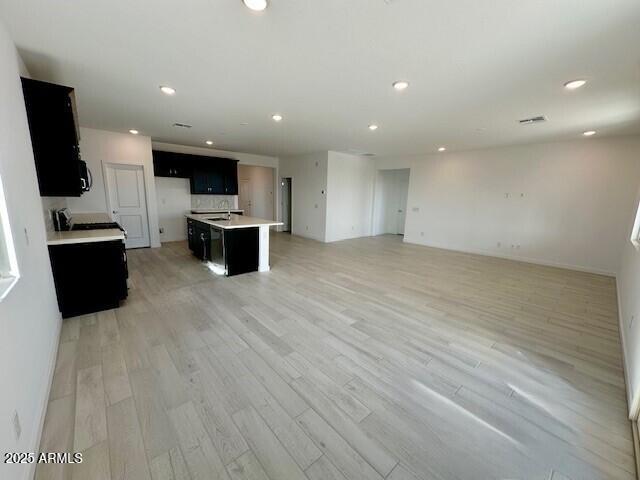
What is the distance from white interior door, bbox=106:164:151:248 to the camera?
5.55 m

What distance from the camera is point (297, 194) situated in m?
8.35

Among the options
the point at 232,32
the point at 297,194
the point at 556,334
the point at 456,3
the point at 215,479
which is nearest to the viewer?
the point at 215,479

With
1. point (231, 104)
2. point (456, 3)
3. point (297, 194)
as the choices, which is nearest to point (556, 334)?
point (456, 3)

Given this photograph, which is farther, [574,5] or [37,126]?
[37,126]

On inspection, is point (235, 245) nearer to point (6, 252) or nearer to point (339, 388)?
point (6, 252)

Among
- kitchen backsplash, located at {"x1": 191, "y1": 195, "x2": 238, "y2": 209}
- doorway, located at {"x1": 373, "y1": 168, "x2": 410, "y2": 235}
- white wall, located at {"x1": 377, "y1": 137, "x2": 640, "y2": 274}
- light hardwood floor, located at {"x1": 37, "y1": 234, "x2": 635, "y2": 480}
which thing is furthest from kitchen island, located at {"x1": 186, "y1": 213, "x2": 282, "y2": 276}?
doorway, located at {"x1": 373, "y1": 168, "x2": 410, "y2": 235}

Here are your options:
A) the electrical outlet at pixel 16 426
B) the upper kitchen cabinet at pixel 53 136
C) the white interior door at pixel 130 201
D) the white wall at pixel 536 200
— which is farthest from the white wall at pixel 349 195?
the electrical outlet at pixel 16 426

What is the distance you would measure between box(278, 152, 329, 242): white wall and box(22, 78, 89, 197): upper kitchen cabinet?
548cm

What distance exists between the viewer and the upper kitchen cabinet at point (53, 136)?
7.83 feet

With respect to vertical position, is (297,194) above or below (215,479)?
above

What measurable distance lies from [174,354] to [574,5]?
12.6 ft

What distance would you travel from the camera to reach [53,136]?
251 centimetres

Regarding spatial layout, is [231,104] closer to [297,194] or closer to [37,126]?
[37,126]

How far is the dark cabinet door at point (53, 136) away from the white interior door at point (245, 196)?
6.42 metres
